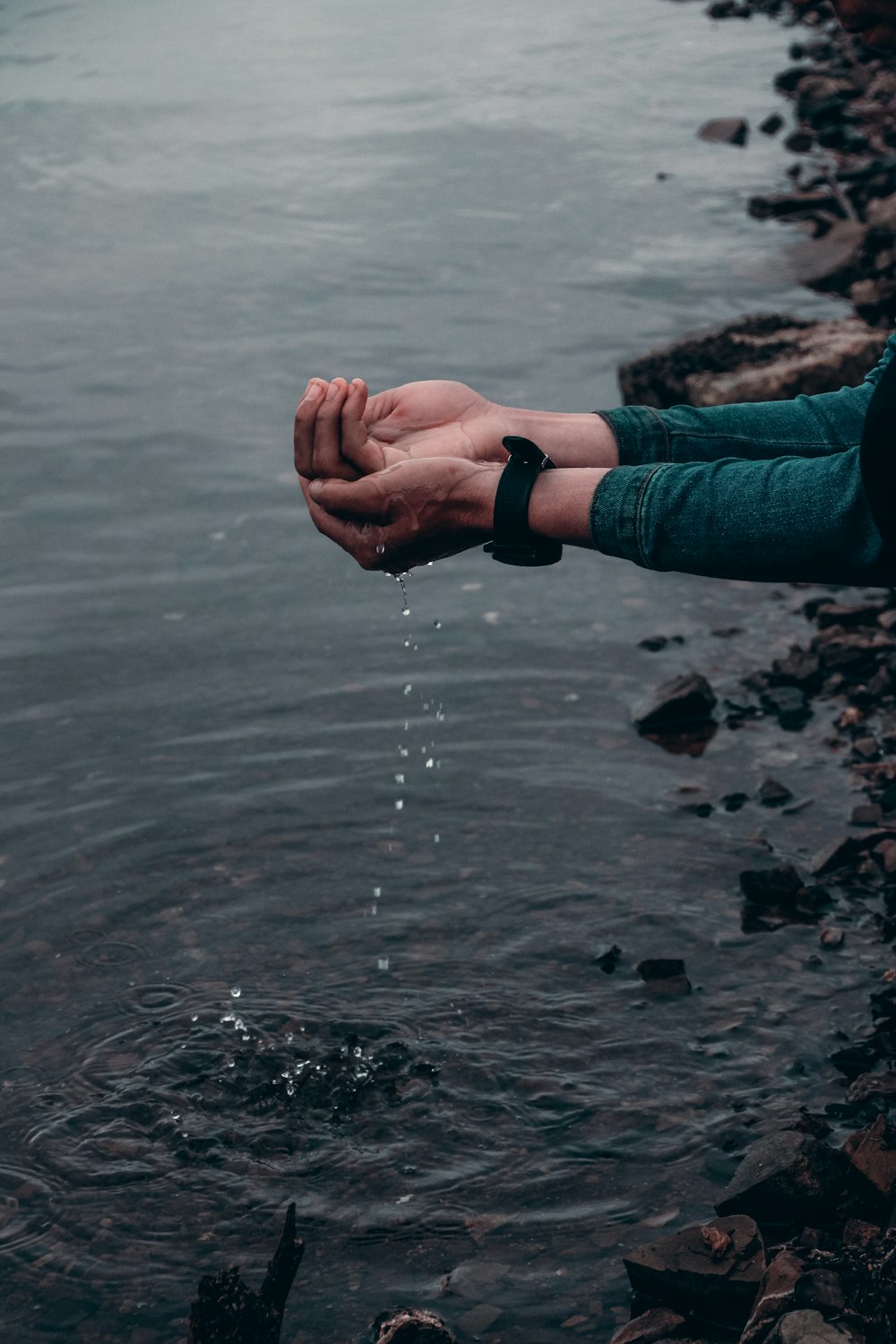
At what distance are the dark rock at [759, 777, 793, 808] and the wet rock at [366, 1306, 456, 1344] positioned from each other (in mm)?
2704

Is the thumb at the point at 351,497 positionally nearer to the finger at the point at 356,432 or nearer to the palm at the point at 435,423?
the finger at the point at 356,432

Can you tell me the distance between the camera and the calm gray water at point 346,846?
3883 millimetres

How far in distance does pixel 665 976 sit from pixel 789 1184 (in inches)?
45.6

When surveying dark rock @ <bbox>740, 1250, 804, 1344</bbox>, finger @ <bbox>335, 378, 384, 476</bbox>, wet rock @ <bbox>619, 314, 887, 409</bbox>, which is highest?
finger @ <bbox>335, 378, 384, 476</bbox>

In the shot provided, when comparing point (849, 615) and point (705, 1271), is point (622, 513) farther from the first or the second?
point (849, 615)

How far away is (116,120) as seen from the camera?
61.2 ft

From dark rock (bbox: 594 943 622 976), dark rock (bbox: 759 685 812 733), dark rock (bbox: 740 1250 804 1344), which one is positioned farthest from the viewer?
dark rock (bbox: 759 685 812 733)

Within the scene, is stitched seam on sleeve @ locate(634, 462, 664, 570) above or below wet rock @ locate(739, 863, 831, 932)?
above

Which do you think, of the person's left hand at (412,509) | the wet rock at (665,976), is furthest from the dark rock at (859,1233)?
the person's left hand at (412,509)

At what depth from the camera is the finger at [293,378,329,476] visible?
13.2 feet

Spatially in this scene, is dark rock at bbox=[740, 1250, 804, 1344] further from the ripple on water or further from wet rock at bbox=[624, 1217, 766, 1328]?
the ripple on water

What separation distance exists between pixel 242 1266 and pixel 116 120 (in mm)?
17490

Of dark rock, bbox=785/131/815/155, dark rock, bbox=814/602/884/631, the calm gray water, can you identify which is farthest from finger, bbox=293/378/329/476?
dark rock, bbox=785/131/815/155

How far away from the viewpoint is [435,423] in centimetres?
449
